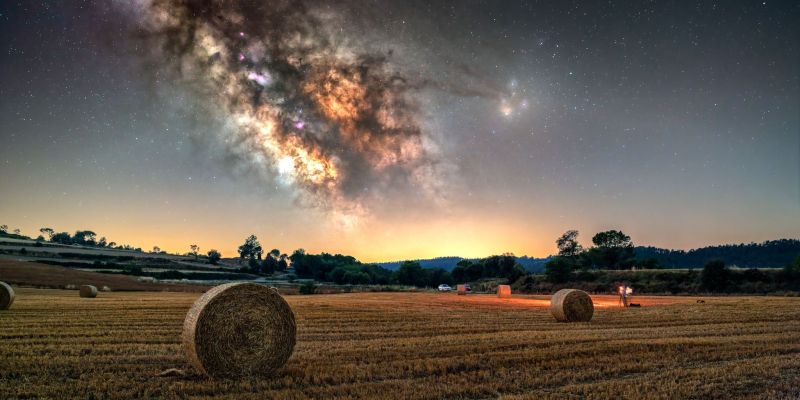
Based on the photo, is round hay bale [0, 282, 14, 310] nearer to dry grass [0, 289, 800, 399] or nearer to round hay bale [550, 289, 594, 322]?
dry grass [0, 289, 800, 399]

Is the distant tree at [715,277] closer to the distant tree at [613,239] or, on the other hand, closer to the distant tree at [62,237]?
the distant tree at [613,239]

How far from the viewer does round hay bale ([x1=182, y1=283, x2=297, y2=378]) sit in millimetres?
10742

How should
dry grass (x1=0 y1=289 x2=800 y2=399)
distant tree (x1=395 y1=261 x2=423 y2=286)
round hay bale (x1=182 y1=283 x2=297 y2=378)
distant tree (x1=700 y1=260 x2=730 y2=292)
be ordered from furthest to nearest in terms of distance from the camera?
1. distant tree (x1=395 y1=261 x2=423 y2=286)
2. distant tree (x1=700 y1=260 x2=730 y2=292)
3. round hay bale (x1=182 y1=283 x2=297 y2=378)
4. dry grass (x1=0 y1=289 x2=800 y2=399)

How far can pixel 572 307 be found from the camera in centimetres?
2189

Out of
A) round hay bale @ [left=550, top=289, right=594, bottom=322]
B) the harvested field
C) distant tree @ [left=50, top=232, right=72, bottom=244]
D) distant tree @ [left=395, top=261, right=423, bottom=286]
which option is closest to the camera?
round hay bale @ [left=550, top=289, right=594, bottom=322]

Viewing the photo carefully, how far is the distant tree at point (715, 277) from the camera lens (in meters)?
61.2

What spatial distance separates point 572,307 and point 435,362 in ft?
42.7

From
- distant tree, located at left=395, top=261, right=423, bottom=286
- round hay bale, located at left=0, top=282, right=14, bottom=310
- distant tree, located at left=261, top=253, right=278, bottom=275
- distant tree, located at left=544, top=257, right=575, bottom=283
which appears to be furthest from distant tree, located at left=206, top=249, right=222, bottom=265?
round hay bale, located at left=0, top=282, right=14, bottom=310

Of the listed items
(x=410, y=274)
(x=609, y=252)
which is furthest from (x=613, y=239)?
(x=410, y=274)

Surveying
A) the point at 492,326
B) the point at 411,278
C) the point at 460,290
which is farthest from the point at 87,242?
the point at 492,326

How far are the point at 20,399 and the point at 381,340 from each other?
28.1 ft

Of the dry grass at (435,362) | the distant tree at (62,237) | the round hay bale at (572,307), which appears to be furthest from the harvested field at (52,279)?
the distant tree at (62,237)

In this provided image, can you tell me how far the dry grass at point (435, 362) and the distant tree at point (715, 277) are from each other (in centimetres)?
4878

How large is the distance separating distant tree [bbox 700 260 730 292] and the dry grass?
4878 centimetres
